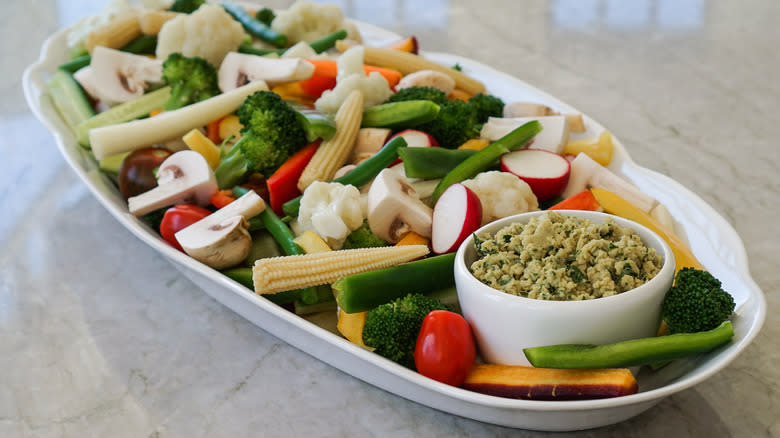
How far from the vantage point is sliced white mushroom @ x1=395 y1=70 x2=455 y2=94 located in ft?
9.59

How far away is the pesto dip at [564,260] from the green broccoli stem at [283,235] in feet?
1.77

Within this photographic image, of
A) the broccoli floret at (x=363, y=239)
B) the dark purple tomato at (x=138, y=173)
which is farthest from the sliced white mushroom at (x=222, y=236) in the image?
the dark purple tomato at (x=138, y=173)

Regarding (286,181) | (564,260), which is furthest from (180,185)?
(564,260)

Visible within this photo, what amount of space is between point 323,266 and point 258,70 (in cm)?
130

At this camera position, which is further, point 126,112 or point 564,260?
point 126,112

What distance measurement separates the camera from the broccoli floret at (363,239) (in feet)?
7.23

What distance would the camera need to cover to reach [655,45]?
178 inches

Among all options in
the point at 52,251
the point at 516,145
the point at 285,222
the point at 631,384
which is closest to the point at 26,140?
the point at 52,251

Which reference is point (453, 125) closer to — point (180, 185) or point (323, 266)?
point (323, 266)

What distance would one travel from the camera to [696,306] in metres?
1.66

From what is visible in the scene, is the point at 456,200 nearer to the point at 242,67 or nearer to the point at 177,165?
the point at 177,165

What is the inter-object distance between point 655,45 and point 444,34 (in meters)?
1.42

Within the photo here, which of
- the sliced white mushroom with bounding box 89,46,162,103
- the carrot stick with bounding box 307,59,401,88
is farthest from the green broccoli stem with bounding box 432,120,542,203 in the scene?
the sliced white mushroom with bounding box 89,46,162,103

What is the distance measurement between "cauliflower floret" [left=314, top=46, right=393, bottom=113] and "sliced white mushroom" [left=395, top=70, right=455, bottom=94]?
0.09m
